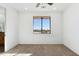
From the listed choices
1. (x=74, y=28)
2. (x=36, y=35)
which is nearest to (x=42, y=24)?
(x=36, y=35)

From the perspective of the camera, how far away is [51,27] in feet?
27.9

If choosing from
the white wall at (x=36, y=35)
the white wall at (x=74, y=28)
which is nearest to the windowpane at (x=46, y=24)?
the white wall at (x=36, y=35)

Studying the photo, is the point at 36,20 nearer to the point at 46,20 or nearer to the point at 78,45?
the point at 46,20

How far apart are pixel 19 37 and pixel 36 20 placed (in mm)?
1585

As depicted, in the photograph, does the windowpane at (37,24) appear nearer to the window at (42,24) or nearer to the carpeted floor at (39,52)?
the window at (42,24)

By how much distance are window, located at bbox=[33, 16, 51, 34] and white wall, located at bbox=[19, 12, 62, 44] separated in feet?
0.69

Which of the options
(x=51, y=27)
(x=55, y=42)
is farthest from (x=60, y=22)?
(x=55, y=42)

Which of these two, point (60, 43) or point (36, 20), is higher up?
point (36, 20)

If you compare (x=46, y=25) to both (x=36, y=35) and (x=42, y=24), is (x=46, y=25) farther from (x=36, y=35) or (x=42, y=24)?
(x=36, y=35)

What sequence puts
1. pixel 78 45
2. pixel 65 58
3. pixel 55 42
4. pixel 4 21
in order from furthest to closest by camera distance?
pixel 55 42
pixel 4 21
pixel 78 45
pixel 65 58

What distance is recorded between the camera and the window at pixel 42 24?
337 inches

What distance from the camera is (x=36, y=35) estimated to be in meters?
8.47

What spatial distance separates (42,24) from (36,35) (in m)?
0.84

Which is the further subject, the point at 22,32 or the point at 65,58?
the point at 22,32
